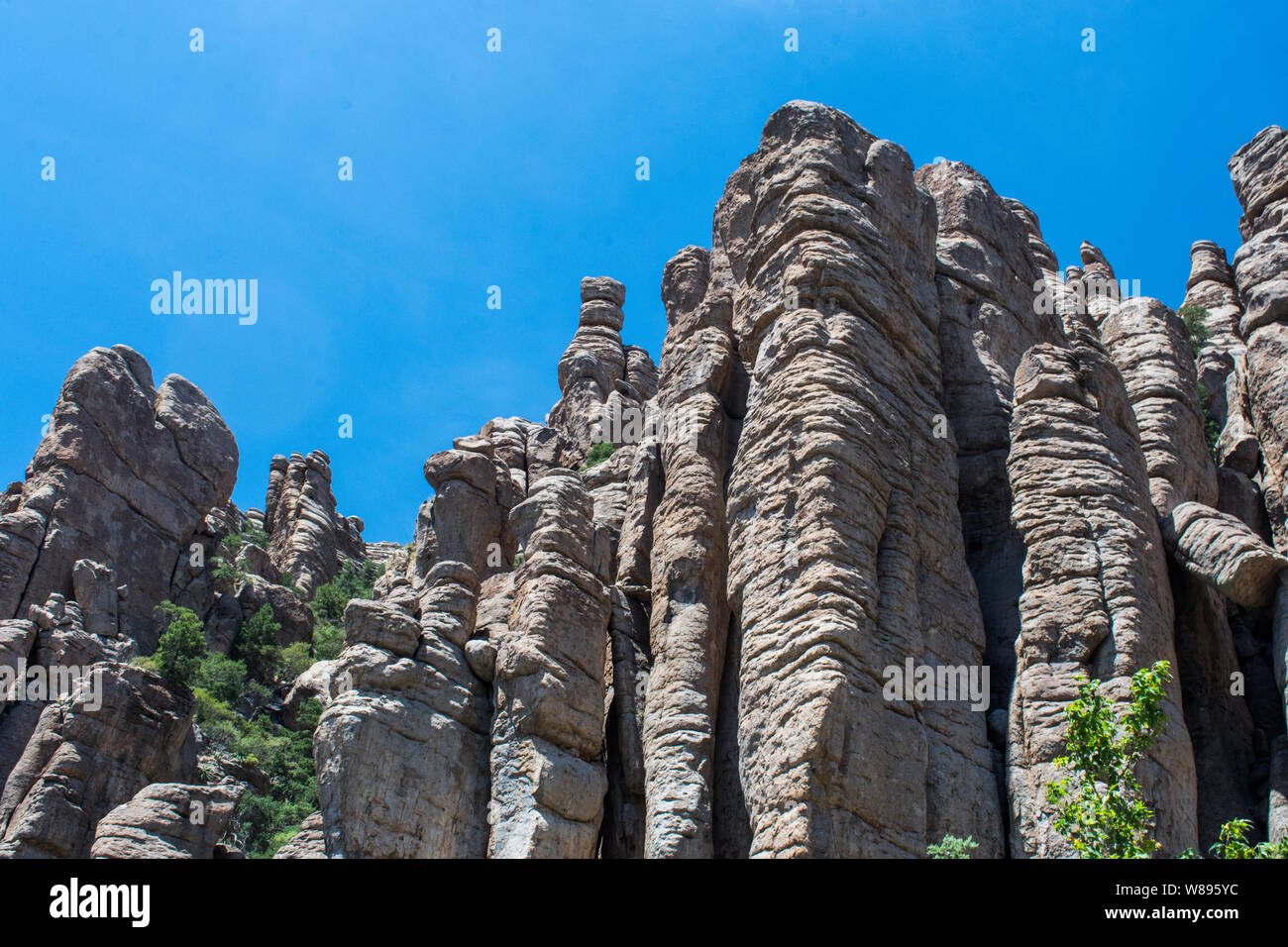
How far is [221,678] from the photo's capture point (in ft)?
151

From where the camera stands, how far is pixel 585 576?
91.8 ft

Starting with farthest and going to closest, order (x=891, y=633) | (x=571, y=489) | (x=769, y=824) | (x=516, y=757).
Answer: (x=571, y=489) → (x=516, y=757) → (x=891, y=633) → (x=769, y=824)

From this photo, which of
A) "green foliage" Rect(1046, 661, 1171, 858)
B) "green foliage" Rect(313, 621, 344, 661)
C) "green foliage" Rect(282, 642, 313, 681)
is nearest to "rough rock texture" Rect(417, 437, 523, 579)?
"green foliage" Rect(313, 621, 344, 661)

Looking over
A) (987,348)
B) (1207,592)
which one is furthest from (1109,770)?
(987,348)

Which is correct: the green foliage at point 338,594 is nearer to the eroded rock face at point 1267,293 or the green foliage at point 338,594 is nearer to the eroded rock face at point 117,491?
the eroded rock face at point 117,491

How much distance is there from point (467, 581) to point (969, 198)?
17766 millimetres

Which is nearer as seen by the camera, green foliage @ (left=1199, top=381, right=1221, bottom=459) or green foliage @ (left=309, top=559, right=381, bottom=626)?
green foliage @ (left=1199, top=381, right=1221, bottom=459)

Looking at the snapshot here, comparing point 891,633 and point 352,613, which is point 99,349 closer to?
point 352,613

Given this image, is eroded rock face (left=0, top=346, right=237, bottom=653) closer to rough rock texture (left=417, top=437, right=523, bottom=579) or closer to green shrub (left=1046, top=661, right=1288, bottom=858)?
rough rock texture (left=417, top=437, right=523, bottom=579)

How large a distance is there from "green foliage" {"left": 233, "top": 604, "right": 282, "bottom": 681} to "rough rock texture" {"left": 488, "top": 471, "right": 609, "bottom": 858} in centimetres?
2415

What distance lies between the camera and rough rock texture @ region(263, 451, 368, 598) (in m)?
63.6

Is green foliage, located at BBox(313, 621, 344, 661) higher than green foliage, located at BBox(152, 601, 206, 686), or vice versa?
green foliage, located at BBox(313, 621, 344, 661)

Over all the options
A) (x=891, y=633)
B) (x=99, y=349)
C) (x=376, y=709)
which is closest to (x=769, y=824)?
(x=891, y=633)

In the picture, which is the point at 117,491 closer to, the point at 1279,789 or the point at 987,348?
the point at 987,348
